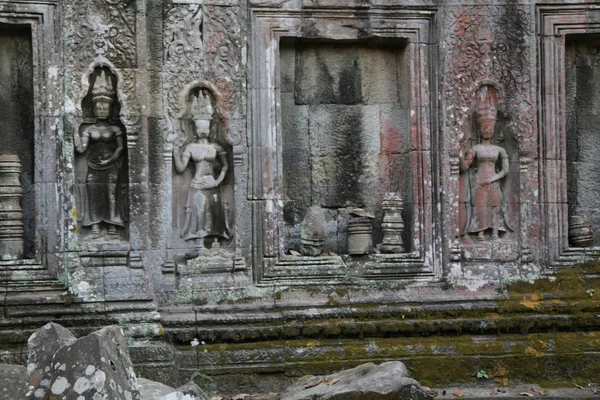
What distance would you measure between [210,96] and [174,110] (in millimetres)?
476

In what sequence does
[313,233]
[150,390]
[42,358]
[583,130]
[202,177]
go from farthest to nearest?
[583,130]
[313,233]
[202,177]
[150,390]
[42,358]

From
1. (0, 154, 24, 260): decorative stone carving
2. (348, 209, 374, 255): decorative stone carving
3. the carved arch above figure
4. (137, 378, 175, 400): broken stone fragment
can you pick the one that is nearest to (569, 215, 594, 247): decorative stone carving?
(348, 209, 374, 255): decorative stone carving

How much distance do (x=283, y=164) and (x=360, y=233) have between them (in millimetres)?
1330

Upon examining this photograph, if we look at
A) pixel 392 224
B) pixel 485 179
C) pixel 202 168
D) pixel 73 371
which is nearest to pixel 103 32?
pixel 202 168

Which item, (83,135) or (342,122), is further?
(342,122)

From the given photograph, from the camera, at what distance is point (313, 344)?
10977mm

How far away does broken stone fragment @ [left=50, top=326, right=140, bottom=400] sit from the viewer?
565 centimetres

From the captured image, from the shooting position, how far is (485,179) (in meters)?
12.1

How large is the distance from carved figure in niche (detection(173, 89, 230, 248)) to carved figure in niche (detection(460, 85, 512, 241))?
3207 millimetres

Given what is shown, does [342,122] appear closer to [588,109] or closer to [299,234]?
[299,234]

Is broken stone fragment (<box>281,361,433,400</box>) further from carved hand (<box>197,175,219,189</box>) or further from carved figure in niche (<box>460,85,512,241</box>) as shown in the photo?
carved figure in niche (<box>460,85,512,241</box>)

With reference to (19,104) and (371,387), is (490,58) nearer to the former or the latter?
(371,387)

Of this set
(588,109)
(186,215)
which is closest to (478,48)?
(588,109)

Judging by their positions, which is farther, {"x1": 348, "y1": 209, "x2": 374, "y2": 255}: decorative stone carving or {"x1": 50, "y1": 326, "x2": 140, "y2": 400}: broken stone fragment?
{"x1": 348, "y1": 209, "x2": 374, "y2": 255}: decorative stone carving
